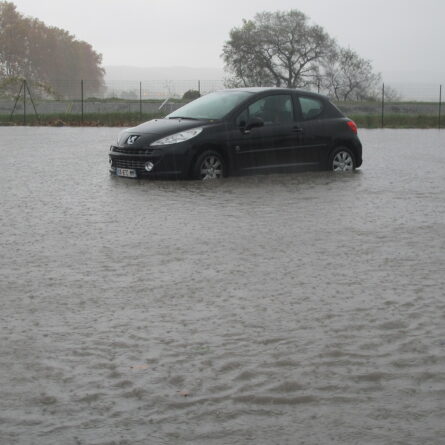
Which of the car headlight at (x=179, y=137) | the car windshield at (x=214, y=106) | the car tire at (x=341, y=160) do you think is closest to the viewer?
the car headlight at (x=179, y=137)

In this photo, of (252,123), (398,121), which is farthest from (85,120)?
(252,123)

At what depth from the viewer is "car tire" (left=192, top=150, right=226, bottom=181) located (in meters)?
14.5

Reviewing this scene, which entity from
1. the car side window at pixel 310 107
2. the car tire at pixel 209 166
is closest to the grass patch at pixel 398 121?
the car side window at pixel 310 107

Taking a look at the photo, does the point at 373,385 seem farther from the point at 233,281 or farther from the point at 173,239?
the point at 173,239

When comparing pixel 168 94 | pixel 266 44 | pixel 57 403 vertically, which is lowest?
pixel 57 403

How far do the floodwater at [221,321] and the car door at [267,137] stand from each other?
2.44 meters

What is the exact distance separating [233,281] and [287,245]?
175 cm

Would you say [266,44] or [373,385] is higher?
[266,44]

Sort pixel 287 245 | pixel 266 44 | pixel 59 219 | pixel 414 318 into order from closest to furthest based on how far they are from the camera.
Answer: pixel 414 318 → pixel 287 245 → pixel 59 219 → pixel 266 44

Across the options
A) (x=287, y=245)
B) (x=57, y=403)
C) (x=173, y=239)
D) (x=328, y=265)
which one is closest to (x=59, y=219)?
(x=173, y=239)

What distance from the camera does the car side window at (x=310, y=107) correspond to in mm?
15773

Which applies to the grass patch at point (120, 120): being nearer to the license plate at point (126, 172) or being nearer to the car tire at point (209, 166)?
the license plate at point (126, 172)

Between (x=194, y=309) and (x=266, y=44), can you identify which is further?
(x=266, y=44)

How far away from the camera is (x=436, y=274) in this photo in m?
7.67
